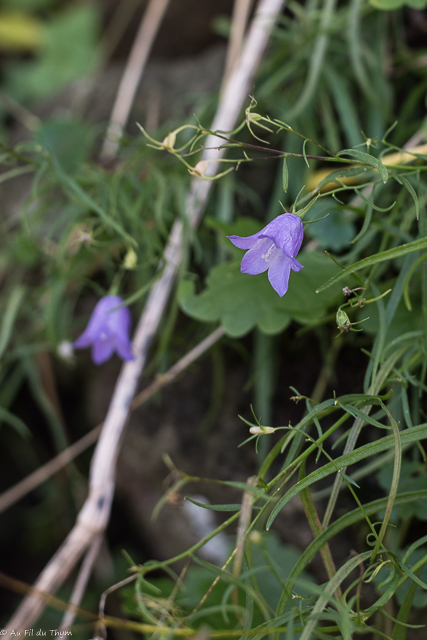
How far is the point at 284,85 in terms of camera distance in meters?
1.67

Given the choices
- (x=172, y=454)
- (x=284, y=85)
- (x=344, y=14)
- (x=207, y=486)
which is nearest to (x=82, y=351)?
(x=172, y=454)

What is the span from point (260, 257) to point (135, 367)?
63 centimetres

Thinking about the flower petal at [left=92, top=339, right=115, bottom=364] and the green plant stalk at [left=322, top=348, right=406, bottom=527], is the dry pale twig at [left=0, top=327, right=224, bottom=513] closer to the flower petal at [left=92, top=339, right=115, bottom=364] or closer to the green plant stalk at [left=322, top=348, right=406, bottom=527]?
the flower petal at [left=92, top=339, right=115, bottom=364]

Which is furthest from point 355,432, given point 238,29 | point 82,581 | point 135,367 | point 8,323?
point 238,29

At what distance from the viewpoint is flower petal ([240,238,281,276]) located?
874 millimetres

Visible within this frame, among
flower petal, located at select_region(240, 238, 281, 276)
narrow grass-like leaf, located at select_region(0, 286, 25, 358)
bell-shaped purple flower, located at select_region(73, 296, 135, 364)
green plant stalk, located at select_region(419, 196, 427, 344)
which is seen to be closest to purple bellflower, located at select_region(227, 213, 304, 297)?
flower petal, located at select_region(240, 238, 281, 276)

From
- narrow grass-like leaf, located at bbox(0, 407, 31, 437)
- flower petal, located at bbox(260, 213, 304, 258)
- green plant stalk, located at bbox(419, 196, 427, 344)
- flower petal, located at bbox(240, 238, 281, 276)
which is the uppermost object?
flower petal, located at bbox(260, 213, 304, 258)

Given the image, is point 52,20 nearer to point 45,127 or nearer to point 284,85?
point 45,127

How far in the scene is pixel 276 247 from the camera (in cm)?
88

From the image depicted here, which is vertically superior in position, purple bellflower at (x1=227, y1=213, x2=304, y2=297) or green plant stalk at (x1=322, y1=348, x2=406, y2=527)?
purple bellflower at (x1=227, y1=213, x2=304, y2=297)

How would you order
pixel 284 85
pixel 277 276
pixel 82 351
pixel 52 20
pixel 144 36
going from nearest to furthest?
1. pixel 277 276
2. pixel 284 85
3. pixel 82 351
4. pixel 144 36
5. pixel 52 20

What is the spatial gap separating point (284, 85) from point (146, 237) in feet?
2.72

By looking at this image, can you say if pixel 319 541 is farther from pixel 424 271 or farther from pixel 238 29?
pixel 238 29

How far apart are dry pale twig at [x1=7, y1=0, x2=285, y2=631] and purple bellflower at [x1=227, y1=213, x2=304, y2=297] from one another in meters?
0.41
